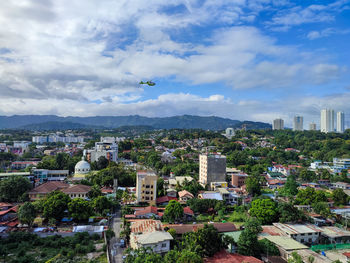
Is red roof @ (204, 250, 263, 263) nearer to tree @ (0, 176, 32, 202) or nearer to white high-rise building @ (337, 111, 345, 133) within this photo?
tree @ (0, 176, 32, 202)

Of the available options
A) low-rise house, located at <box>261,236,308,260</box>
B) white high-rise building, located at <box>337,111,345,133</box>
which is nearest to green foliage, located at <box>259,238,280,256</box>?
low-rise house, located at <box>261,236,308,260</box>

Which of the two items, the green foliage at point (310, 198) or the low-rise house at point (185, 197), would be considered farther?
the low-rise house at point (185, 197)

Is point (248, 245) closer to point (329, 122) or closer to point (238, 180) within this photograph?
point (238, 180)

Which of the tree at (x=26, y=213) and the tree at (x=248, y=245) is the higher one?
the tree at (x=26, y=213)

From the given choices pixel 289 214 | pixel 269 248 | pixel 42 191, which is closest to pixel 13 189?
pixel 42 191

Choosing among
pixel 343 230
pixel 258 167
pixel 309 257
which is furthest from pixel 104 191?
pixel 258 167

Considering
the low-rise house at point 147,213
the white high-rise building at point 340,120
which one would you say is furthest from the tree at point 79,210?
the white high-rise building at point 340,120

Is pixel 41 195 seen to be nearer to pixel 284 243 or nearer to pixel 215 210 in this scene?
pixel 215 210

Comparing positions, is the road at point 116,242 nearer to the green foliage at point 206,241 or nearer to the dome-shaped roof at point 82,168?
the green foliage at point 206,241
